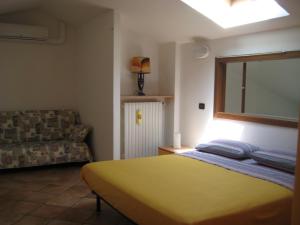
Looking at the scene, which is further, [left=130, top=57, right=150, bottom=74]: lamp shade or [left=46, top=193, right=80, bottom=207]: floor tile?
[left=130, top=57, right=150, bottom=74]: lamp shade

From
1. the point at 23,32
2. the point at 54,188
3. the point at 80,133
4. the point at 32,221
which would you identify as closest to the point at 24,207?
the point at 32,221

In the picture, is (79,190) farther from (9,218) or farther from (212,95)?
(212,95)

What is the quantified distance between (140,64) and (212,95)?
Result: 1.13 m

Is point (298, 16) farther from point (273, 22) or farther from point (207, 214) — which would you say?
point (207, 214)

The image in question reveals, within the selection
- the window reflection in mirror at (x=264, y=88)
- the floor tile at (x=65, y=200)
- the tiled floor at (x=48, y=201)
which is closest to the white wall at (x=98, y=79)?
the tiled floor at (x=48, y=201)

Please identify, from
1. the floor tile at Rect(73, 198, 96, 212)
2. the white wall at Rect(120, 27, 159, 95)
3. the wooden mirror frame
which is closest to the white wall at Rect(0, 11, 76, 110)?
the white wall at Rect(120, 27, 159, 95)

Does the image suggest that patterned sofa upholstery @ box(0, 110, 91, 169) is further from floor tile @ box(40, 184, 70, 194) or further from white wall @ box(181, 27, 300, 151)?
white wall @ box(181, 27, 300, 151)

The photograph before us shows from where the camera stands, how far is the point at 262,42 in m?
3.53

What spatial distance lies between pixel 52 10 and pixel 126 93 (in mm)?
1624

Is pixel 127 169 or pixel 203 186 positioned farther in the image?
pixel 127 169

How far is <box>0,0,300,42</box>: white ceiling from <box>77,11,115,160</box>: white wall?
0.76ft

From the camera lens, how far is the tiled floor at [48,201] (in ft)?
9.54

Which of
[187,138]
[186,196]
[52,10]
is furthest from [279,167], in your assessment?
[52,10]

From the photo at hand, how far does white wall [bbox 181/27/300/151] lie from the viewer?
3.34m
